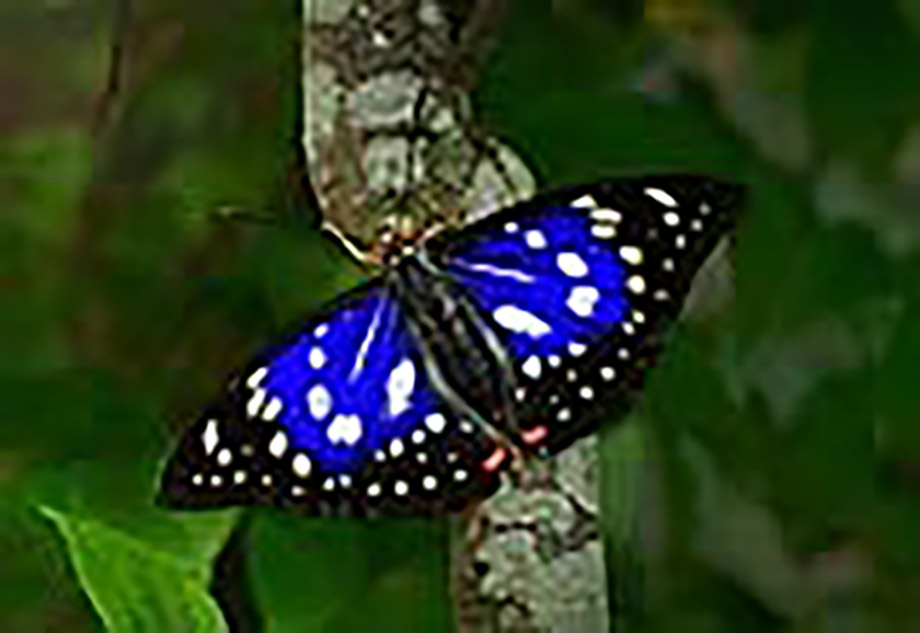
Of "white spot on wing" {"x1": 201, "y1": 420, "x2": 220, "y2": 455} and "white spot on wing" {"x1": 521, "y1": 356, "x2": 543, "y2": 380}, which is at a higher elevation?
"white spot on wing" {"x1": 521, "y1": 356, "x2": 543, "y2": 380}

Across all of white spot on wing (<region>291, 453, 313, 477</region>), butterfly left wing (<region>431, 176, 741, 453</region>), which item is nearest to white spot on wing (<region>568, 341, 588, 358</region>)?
butterfly left wing (<region>431, 176, 741, 453</region>)

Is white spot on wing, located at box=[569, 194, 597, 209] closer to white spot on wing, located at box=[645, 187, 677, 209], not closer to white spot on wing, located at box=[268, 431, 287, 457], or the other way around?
white spot on wing, located at box=[645, 187, 677, 209]

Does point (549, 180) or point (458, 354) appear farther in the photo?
point (549, 180)

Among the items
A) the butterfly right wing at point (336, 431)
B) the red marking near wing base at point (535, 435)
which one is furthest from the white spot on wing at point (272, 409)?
the red marking near wing base at point (535, 435)

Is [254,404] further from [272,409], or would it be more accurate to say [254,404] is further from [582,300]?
[582,300]

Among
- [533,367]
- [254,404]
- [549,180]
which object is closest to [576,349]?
[533,367]

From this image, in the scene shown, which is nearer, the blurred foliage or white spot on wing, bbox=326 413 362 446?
white spot on wing, bbox=326 413 362 446

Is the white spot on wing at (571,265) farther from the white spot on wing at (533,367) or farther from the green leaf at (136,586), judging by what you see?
the green leaf at (136,586)
